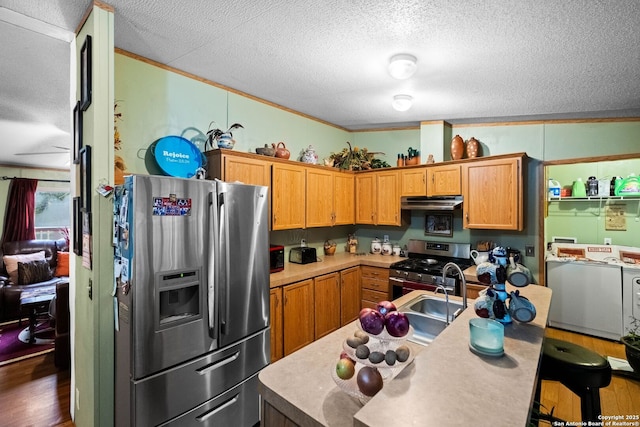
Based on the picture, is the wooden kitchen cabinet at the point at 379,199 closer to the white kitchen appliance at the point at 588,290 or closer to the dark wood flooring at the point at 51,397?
the white kitchen appliance at the point at 588,290

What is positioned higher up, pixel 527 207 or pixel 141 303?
pixel 527 207

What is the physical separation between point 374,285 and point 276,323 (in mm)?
1481

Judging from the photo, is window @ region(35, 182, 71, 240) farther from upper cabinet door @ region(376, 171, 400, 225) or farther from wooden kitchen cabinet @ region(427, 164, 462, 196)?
wooden kitchen cabinet @ region(427, 164, 462, 196)

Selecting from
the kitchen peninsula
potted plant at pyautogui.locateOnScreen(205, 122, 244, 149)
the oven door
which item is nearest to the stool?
the kitchen peninsula

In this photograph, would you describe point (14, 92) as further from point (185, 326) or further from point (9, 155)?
point (9, 155)

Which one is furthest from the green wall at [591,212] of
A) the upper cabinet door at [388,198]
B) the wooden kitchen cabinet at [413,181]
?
the upper cabinet door at [388,198]

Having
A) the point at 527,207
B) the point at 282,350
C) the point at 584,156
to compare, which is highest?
the point at 584,156

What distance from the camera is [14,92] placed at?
114 inches

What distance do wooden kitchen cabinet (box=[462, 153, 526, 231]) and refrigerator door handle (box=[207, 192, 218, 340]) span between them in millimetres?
2868

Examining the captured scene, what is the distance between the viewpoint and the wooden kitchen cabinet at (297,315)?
9.71 feet

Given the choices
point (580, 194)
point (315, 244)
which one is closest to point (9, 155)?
point (315, 244)

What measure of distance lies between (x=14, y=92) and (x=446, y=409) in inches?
165

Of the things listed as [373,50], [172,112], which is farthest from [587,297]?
[172,112]

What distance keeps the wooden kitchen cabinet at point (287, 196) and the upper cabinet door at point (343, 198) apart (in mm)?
648
